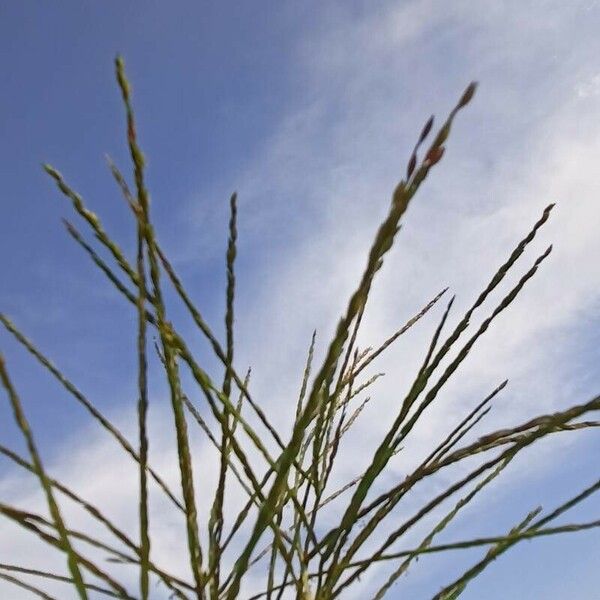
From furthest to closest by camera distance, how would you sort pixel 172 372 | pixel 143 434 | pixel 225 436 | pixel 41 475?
pixel 225 436 → pixel 172 372 → pixel 143 434 → pixel 41 475

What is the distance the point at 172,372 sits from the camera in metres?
1.28

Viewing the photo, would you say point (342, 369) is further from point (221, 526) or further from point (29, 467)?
point (29, 467)

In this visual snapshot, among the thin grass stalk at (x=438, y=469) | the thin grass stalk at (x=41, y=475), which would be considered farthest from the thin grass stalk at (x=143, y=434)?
the thin grass stalk at (x=438, y=469)

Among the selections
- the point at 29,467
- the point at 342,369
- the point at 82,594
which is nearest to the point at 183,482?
the point at 29,467

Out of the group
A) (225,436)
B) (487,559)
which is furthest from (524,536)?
(225,436)

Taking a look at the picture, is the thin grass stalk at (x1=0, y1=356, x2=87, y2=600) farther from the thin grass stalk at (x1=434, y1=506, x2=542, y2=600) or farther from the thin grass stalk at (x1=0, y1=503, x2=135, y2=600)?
the thin grass stalk at (x1=434, y1=506, x2=542, y2=600)

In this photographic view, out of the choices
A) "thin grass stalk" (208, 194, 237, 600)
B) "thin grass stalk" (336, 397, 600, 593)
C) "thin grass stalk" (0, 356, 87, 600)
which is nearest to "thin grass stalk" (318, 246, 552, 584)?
"thin grass stalk" (336, 397, 600, 593)

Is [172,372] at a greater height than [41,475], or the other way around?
[172,372]

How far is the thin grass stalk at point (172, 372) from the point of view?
114 cm

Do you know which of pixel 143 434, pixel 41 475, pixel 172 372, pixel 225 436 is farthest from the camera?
pixel 225 436

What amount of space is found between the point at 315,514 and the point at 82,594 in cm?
76

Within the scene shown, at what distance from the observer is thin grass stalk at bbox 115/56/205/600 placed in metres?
1.14

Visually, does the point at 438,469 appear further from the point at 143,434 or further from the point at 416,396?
the point at 143,434

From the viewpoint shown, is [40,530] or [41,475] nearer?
[41,475]
